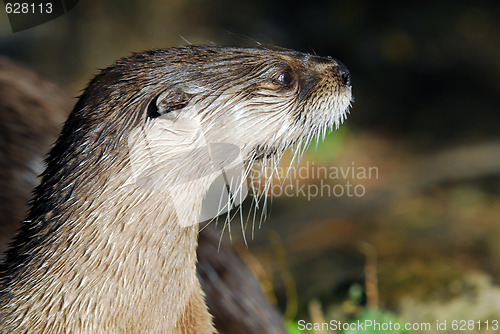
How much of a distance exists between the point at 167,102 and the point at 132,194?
17 cm

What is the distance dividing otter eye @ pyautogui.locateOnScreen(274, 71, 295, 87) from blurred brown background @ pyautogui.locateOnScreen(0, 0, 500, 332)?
4.51 feet

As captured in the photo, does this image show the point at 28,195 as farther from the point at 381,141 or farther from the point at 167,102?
the point at 381,141

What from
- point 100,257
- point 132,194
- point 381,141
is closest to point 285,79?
point 132,194

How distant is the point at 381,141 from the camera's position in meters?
3.65

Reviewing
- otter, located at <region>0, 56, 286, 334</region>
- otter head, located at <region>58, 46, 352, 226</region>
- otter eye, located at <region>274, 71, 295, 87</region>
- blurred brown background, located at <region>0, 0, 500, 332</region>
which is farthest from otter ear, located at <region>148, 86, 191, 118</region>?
blurred brown background, located at <region>0, 0, 500, 332</region>

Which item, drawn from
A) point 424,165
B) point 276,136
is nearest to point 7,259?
point 276,136

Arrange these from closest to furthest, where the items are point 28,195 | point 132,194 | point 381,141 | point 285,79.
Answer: point 132,194 → point 285,79 → point 28,195 → point 381,141

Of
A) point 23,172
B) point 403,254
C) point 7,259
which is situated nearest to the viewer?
point 7,259

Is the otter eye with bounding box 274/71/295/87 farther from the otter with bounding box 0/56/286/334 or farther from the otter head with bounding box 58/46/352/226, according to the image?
the otter with bounding box 0/56/286/334

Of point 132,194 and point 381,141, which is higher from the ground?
point 132,194

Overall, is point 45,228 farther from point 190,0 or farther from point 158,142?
point 190,0

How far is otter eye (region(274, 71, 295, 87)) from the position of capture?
137 centimetres

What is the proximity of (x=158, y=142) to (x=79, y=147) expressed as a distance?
0.46ft

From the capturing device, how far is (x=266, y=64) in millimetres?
1353
